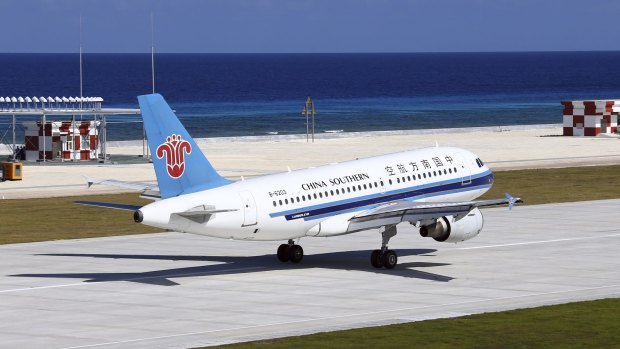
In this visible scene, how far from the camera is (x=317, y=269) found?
49625mm

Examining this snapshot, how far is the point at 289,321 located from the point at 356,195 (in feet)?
34.5

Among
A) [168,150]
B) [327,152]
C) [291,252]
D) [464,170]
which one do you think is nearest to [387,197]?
[291,252]

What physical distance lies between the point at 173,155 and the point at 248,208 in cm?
312

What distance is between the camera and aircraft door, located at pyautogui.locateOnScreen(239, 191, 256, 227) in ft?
147

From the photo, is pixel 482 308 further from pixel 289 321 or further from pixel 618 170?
pixel 618 170

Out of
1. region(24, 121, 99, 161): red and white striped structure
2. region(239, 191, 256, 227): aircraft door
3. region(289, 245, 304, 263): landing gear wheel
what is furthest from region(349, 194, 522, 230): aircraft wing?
region(24, 121, 99, 161): red and white striped structure

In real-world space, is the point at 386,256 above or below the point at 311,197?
below

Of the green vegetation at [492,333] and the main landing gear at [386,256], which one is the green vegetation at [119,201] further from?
the green vegetation at [492,333]

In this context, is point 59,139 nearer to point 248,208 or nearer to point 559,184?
point 559,184

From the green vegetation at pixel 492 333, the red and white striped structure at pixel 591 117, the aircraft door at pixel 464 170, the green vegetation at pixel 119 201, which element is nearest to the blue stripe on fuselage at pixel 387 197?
the aircraft door at pixel 464 170

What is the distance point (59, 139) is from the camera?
10494 centimetres

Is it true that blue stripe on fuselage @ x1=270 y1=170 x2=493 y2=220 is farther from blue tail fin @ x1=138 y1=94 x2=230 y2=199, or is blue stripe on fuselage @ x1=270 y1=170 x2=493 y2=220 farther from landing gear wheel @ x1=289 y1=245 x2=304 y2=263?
blue tail fin @ x1=138 y1=94 x2=230 y2=199

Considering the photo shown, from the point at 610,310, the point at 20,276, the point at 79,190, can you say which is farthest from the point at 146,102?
the point at 79,190

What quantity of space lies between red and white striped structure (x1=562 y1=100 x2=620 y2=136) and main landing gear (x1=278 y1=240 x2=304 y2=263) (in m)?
84.4
